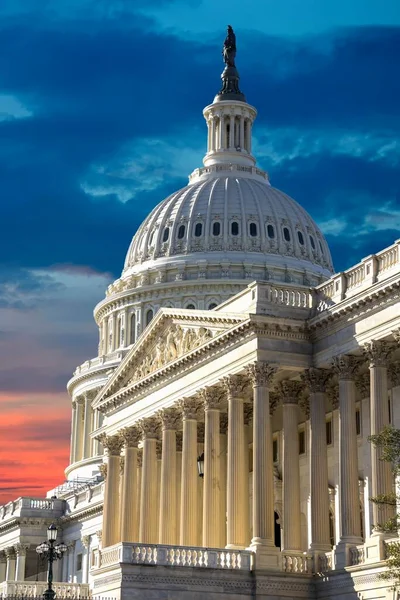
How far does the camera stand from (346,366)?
190 ft

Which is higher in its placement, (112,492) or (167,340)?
(167,340)

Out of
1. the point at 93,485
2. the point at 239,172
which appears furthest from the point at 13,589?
the point at 239,172

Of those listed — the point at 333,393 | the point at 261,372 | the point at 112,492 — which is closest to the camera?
the point at 261,372

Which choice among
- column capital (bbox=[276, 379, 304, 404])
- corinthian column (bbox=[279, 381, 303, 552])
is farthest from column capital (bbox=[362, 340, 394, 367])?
corinthian column (bbox=[279, 381, 303, 552])

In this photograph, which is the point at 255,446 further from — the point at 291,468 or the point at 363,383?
Answer: the point at 363,383

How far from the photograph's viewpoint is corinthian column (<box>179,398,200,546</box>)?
65688 mm

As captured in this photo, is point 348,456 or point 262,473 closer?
point 348,456

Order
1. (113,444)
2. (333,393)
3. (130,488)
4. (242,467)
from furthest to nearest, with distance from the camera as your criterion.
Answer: (113,444) < (130,488) < (333,393) < (242,467)

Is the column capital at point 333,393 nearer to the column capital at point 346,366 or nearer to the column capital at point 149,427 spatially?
the column capital at point 346,366

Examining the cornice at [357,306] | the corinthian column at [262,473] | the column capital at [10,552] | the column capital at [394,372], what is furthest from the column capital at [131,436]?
the column capital at [10,552]

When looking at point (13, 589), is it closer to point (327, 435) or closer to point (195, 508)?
point (195, 508)

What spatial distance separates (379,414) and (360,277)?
7.09 metres

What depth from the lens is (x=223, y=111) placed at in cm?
13950

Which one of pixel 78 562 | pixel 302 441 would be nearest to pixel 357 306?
pixel 302 441
